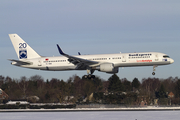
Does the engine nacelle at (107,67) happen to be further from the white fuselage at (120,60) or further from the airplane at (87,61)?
the white fuselage at (120,60)

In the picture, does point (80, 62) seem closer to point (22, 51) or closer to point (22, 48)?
point (22, 51)

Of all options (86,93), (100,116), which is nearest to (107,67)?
(100,116)

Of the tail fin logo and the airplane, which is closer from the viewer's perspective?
the airplane

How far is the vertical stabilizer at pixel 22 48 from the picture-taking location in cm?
6734

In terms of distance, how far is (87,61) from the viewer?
59.5 m

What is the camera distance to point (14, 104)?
100125 mm

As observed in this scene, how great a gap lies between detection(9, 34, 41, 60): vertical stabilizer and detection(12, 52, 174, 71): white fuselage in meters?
4.25

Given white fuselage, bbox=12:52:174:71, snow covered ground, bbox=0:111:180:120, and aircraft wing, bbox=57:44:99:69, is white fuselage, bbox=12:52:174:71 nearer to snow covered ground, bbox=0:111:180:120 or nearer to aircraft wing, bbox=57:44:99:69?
aircraft wing, bbox=57:44:99:69

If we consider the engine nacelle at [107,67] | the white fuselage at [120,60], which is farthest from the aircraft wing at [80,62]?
the engine nacelle at [107,67]

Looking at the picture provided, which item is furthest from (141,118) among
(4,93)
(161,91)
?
(4,93)

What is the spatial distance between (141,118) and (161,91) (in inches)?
2495

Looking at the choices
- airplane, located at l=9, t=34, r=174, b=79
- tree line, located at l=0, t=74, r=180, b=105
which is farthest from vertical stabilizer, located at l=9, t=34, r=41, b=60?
tree line, located at l=0, t=74, r=180, b=105

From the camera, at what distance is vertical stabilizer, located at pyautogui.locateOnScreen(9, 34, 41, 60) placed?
67.3 m

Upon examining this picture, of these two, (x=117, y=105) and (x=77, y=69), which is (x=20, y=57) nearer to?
(x=77, y=69)
